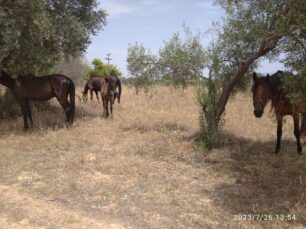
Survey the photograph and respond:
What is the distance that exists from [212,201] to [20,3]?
23.7 ft

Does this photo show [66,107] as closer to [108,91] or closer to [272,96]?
[108,91]

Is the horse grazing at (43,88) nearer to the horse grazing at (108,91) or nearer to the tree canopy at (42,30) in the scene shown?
the tree canopy at (42,30)

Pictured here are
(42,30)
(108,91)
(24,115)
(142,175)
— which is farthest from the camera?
(108,91)

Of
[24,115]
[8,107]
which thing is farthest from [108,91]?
[8,107]

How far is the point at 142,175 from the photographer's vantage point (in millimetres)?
7633

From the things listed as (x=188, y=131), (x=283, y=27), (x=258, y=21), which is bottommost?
(x=188, y=131)

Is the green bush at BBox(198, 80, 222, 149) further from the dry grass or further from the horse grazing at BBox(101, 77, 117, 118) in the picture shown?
the horse grazing at BBox(101, 77, 117, 118)

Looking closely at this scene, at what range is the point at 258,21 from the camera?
870 centimetres

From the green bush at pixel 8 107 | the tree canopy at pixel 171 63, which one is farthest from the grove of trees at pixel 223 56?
the green bush at pixel 8 107

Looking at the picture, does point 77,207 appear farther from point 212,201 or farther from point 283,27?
point 283,27

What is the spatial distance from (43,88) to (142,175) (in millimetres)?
→ 5683

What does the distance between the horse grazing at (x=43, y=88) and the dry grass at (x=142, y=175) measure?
2.37 feet

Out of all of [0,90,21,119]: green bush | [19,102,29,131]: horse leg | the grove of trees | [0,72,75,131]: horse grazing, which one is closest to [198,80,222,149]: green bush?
the grove of trees

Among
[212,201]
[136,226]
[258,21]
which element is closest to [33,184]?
[136,226]
